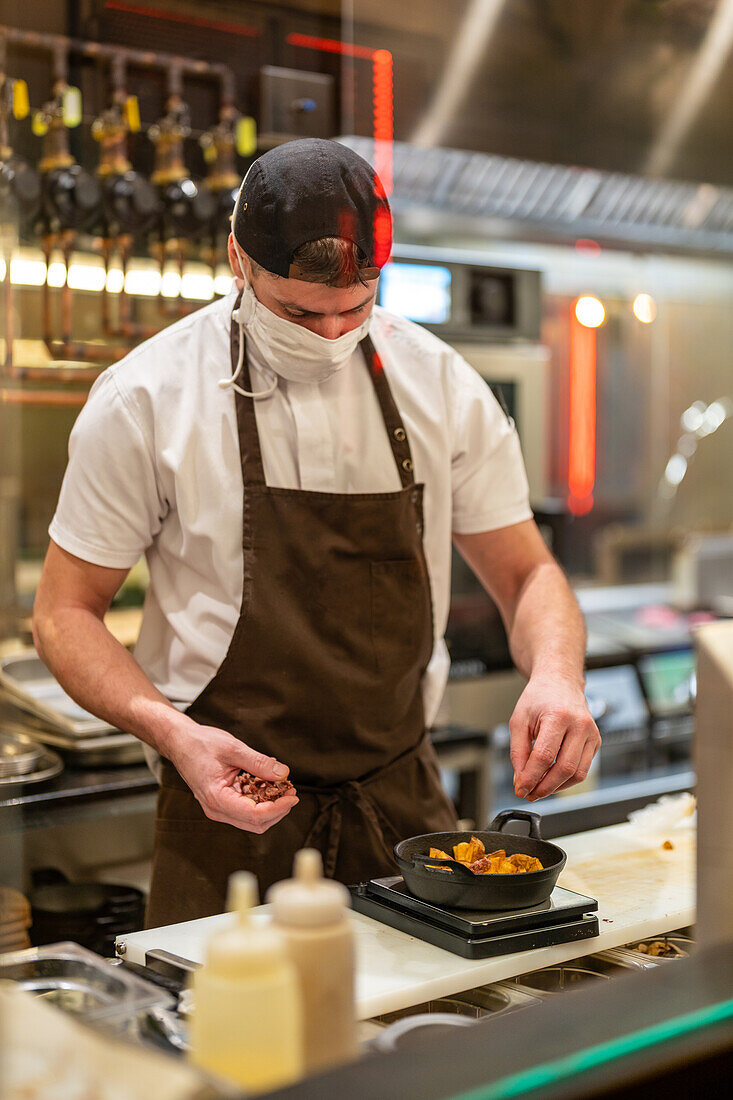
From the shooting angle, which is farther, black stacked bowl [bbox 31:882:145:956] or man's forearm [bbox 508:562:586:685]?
black stacked bowl [bbox 31:882:145:956]

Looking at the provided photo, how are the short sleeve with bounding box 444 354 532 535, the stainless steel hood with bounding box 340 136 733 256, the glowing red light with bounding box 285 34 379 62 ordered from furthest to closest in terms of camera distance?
the stainless steel hood with bounding box 340 136 733 256, the glowing red light with bounding box 285 34 379 62, the short sleeve with bounding box 444 354 532 535

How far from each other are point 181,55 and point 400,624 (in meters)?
1.49

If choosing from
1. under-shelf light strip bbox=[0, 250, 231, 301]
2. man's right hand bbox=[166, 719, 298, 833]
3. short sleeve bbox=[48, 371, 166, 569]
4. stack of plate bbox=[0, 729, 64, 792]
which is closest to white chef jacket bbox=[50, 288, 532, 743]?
short sleeve bbox=[48, 371, 166, 569]

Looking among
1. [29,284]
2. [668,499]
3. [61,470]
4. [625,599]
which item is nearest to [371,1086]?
[61,470]

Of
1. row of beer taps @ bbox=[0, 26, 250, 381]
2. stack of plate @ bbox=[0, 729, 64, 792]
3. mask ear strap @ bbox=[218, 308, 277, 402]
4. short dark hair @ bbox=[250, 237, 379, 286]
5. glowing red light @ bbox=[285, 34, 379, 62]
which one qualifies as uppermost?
glowing red light @ bbox=[285, 34, 379, 62]

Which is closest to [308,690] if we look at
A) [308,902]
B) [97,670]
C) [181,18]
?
[97,670]

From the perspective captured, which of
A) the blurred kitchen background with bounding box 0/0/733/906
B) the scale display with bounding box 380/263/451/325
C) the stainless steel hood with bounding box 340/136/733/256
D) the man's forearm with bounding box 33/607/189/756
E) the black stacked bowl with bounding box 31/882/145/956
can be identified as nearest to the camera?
the man's forearm with bounding box 33/607/189/756

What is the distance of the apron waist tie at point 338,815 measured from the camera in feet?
5.37

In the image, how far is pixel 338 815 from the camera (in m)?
1.65

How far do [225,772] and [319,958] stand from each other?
62cm

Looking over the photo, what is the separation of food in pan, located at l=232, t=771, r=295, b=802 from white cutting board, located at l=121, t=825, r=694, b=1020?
0.41 ft

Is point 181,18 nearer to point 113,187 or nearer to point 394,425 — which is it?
point 113,187

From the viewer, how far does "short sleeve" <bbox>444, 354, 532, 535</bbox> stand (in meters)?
1.82

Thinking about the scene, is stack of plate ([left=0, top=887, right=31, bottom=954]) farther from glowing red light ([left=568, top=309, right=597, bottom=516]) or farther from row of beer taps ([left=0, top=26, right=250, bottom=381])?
glowing red light ([left=568, top=309, right=597, bottom=516])
